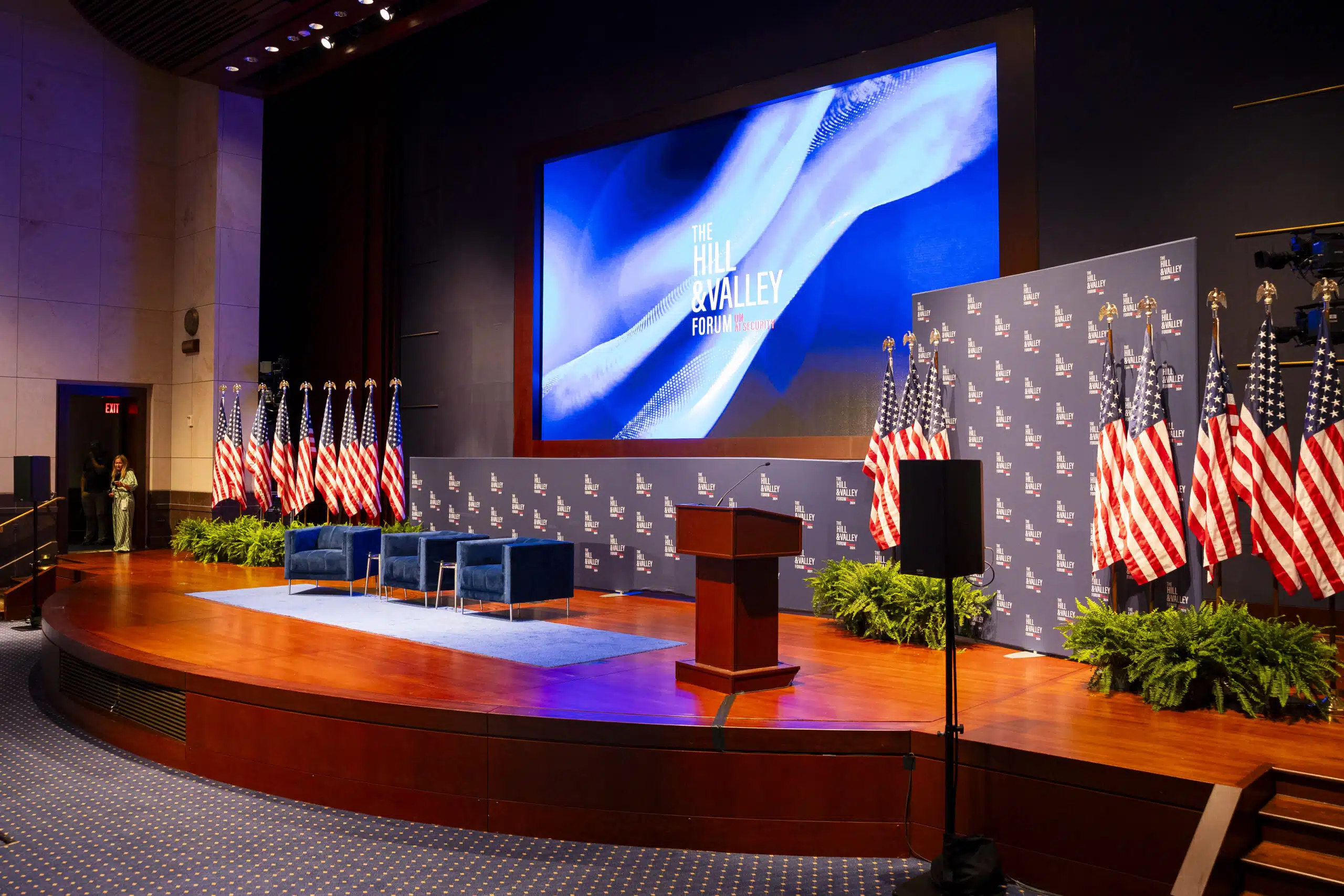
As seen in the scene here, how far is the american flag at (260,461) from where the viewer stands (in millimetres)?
13102

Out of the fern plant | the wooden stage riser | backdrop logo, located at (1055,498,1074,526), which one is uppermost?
backdrop logo, located at (1055,498,1074,526)

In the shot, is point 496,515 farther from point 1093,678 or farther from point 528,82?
point 1093,678

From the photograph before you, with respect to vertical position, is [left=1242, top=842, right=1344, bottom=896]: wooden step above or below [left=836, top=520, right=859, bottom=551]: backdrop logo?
below

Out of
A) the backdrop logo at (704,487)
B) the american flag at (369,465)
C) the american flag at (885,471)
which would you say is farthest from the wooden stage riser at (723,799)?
the american flag at (369,465)

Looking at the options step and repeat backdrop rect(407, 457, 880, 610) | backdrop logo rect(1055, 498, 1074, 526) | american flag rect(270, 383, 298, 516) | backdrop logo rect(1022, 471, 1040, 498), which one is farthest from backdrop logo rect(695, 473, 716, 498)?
→ american flag rect(270, 383, 298, 516)

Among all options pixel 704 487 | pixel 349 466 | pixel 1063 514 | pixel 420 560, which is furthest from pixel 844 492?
pixel 349 466

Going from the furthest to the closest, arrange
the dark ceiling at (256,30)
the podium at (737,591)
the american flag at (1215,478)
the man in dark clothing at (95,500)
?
the man in dark clothing at (95,500), the dark ceiling at (256,30), the american flag at (1215,478), the podium at (737,591)

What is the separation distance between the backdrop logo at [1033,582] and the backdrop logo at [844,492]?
1725 mm

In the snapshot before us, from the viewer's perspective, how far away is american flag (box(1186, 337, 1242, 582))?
538 centimetres

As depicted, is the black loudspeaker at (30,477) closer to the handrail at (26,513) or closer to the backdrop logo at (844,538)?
the handrail at (26,513)

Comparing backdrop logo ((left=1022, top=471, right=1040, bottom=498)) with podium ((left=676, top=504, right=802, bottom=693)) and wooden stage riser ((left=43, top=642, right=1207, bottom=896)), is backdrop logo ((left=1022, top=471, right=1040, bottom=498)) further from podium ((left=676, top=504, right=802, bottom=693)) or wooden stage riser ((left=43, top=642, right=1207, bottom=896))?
wooden stage riser ((left=43, top=642, right=1207, bottom=896))

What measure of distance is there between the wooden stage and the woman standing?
8.11 metres

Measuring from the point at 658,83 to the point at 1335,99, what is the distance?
238 inches

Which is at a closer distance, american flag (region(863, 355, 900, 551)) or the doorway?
american flag (region(863, 355, 900, 551))
